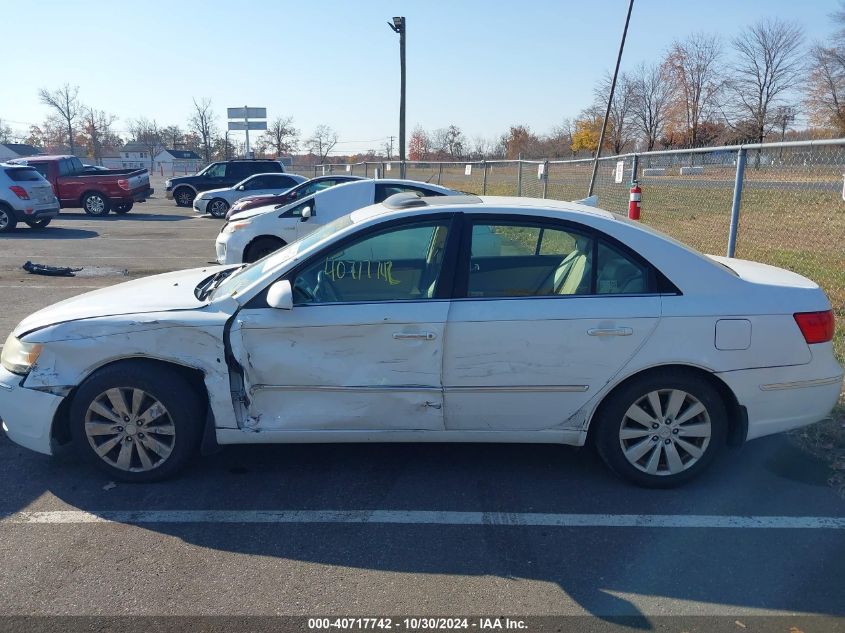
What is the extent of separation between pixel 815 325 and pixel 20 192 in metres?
18.0

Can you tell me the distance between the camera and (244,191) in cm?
2188

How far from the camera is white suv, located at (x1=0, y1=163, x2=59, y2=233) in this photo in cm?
1709

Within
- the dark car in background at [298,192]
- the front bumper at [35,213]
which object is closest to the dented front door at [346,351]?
the dark car in background at [298,192]

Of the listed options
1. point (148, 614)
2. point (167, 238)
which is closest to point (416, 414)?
point (148, 614)

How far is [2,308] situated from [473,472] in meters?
7.05

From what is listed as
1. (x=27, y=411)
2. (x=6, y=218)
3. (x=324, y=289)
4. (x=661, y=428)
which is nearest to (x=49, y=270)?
(x=6, y=218)

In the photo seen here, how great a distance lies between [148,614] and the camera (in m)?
2.91

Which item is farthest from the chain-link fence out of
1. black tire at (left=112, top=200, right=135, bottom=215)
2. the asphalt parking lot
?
black tire at (left=112, top=200, right=135, bottom=215)

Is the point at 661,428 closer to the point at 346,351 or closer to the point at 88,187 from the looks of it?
the point at 346,351

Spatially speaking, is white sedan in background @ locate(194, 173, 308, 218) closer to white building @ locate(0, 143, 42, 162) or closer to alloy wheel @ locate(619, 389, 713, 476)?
alloy wheel @ locate(619, 389, 713, 476)

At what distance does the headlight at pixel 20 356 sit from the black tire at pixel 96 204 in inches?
801

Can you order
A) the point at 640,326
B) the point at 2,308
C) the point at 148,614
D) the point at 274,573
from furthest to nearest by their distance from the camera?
1. the point at 2,308
2. the point at 640,326
3. the point at 274,573
4. the point at 148,614

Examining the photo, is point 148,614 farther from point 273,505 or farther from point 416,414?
point 416,414

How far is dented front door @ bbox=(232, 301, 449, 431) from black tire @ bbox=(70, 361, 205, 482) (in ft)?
1.13
